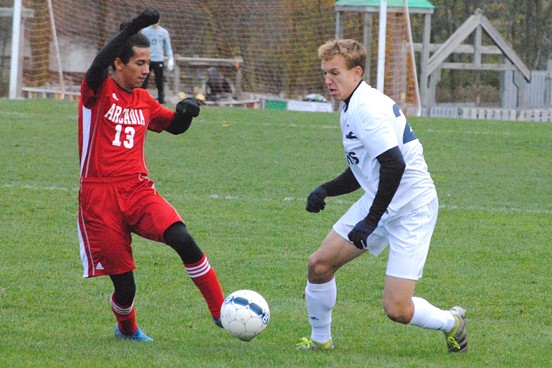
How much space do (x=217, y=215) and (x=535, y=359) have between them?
4.75m

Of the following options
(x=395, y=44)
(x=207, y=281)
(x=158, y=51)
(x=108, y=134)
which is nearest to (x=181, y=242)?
(x=207, y=281)

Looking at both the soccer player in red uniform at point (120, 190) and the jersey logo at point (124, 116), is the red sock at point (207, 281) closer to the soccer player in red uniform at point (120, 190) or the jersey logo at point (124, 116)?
the soccer player in red uniform at point (120, 190)

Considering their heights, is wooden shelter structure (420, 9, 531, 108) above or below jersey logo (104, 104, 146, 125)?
below

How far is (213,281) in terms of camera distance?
226 inches

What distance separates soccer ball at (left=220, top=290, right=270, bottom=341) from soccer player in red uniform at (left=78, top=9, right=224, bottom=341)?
247 millimetres

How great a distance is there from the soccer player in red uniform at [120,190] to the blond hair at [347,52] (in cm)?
99

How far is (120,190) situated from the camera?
557 centimetres

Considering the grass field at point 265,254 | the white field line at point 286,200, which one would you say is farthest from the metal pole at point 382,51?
the white field line at point 286,200

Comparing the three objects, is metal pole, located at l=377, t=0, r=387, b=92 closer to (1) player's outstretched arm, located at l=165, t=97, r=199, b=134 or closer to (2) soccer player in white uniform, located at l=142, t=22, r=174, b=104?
(2) soccer player in white uniform, located at l=142, t=22, r=174, b=104

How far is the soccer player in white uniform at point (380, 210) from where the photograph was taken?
17.2 feet

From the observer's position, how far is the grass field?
558 cm

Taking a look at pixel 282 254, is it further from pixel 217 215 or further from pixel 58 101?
pixel 58 101

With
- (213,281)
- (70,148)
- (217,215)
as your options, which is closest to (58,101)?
(70,148)

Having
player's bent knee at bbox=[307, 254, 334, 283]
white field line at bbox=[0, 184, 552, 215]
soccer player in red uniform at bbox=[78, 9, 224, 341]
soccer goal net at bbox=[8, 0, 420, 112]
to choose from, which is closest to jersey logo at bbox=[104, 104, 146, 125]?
soccer player in red uniform at bbox=[78, 9, 224, 341]
